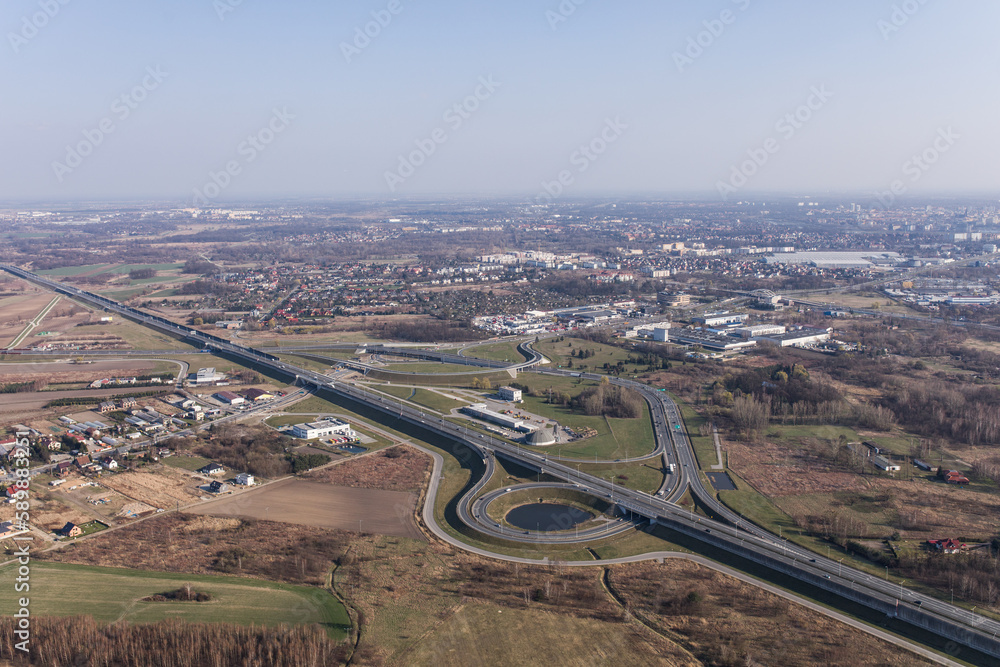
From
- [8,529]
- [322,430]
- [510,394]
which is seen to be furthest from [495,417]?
[8,529]

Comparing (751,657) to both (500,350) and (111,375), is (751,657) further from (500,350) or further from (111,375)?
(111,375)

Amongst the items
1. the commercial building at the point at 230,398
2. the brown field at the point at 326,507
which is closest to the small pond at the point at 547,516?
the brown field at the point at 326,507

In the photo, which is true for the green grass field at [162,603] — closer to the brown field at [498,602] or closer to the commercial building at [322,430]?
the brown field at [498,602]

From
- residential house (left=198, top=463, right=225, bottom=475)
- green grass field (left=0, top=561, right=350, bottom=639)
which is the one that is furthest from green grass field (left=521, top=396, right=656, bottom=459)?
residential house (left=198, top=463, right=225, bottom=475)

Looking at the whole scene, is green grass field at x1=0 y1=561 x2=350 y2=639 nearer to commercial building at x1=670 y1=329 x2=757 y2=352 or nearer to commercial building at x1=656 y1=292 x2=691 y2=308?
commercial building at x1=670 y1=329 x2=757 y2=352

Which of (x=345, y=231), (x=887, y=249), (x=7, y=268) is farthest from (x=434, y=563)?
(x=345, y=231)

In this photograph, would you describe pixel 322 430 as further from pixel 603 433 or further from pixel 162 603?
pixel 162 603
